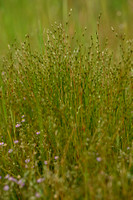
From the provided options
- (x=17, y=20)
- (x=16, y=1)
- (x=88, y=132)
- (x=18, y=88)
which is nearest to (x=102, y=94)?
(x=88, y=132)

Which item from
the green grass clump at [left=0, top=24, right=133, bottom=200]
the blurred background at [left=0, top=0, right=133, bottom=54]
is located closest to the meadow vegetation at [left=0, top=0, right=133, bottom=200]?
the green grass clump at [left=0, top=24, right=133, bottom=200]

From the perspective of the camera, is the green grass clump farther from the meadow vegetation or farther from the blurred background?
the blurred background

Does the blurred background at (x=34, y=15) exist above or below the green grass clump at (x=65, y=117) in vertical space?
above

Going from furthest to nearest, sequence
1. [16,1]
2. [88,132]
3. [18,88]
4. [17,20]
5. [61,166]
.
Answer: [16,1] → [17,20] → [18,88] → [88,132] → [61,166]

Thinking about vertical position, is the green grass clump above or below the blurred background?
below

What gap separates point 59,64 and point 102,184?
3.63ft

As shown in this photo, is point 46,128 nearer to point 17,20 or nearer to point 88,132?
point 88,132

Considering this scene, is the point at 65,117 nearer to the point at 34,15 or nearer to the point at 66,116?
the point at 66,116

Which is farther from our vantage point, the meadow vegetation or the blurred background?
the blurred background

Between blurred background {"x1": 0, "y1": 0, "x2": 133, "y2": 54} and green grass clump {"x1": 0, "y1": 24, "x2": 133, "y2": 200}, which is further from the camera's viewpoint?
blurred background {"x1": 0, "y1": 0, "x2": 133, "y2": 54}

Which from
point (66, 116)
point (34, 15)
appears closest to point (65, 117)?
point (66, 116)

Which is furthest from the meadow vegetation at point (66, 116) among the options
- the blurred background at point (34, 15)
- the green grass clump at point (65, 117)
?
the blurred background at point (34, 15)

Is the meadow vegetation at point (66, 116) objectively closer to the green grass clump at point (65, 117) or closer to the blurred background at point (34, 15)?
the green grass clump at point (65, 117)

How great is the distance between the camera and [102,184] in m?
1.52
